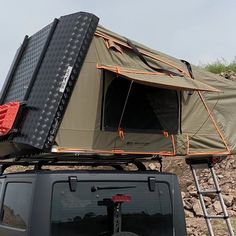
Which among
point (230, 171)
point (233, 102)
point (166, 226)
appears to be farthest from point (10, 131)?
point (230, 171)

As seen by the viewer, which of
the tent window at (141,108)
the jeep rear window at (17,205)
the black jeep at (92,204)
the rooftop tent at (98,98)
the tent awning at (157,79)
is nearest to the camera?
the black jeep at (92,204)

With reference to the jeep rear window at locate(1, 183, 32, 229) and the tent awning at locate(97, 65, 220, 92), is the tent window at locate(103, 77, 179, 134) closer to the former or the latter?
the tent awning at locate(97, 65, 220, 92)

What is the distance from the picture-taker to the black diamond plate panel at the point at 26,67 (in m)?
5.61

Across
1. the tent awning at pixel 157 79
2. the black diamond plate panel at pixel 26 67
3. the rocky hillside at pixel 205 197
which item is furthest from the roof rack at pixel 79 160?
the rocky hillside at pixel 205 197

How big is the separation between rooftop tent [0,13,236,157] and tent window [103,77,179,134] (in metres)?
0.01

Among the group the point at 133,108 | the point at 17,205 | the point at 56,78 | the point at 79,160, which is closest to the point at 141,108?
the point at 133,108

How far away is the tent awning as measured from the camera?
5270 mm

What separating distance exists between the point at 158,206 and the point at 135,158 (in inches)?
47.5

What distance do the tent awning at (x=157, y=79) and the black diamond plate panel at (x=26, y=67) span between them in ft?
2.57

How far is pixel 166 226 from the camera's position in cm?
461

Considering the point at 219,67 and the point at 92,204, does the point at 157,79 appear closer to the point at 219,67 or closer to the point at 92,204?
the point at 92,204

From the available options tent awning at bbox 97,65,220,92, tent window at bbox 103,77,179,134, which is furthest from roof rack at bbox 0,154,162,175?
tent awning at bbox 97,65,220,92

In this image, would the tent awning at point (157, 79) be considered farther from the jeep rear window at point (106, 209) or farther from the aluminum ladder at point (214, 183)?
the aluminum ladder at point (214, 183)

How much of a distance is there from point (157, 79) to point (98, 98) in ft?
2.03
